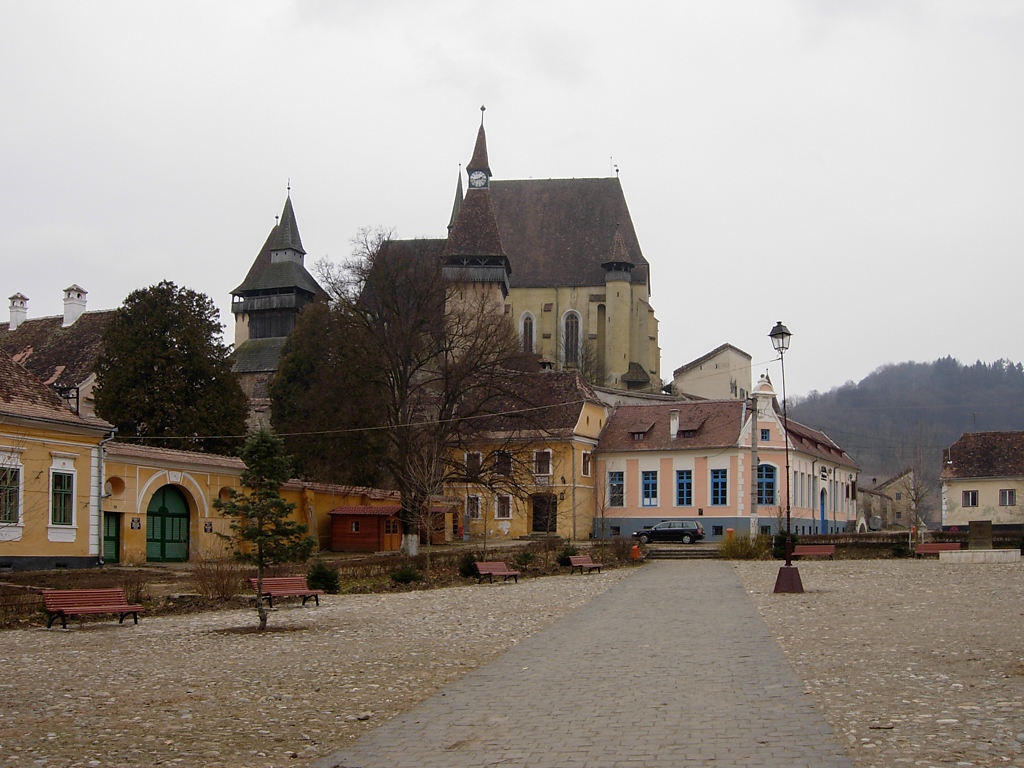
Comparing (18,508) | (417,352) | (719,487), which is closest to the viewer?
(18,508)

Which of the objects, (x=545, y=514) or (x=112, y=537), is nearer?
(x=112, y=537)

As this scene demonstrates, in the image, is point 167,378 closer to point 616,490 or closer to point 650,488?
point 616,490

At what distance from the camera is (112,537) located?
33.8 metres

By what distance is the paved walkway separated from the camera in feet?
26.9

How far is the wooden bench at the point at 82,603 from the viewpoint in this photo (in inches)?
736

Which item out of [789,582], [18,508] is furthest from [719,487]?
[18,508]

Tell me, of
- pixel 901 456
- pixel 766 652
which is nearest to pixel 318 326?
pixel 766 652

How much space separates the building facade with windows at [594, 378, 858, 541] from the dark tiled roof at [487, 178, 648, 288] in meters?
27.1

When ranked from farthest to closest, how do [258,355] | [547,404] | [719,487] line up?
[258,355], [547,404], [719,487]

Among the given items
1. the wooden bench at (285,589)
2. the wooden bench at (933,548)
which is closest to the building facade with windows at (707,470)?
the wooden bench at (933,548)

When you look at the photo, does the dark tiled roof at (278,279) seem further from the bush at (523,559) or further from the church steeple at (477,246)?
the bush at (523,559)

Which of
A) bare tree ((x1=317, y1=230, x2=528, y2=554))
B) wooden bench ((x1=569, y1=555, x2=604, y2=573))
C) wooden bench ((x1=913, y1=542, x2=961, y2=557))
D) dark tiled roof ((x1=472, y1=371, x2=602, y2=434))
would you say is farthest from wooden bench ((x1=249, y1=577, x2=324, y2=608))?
dark tiled roof ((x1=472, y1=371, x2=602, y2=434))

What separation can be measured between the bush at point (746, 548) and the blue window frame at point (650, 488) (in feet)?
45.5

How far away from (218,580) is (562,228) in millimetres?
65885
